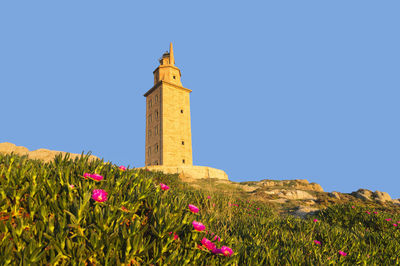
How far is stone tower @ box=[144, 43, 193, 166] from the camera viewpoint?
36438 mm

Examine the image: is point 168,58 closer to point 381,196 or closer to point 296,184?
point 296,184

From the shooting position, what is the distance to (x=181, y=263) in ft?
8.70

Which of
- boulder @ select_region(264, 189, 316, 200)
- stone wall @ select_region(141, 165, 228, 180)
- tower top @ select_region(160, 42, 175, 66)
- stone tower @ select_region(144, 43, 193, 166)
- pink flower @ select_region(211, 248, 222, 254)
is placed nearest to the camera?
pink flower @ select_region(211, 248, 222, 254)

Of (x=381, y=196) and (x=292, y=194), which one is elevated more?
(x=292, y=194)

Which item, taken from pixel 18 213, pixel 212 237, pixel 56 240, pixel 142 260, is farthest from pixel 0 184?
pixel 212 237

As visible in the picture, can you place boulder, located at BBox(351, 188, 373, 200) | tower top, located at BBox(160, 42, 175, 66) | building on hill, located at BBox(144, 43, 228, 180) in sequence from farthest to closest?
tower top, located at BBox(160, 42, 175, 66), building on hill, located at BBox(144, 43, 228, 180), boulder, located at BBox(351, 188, 373, 200)

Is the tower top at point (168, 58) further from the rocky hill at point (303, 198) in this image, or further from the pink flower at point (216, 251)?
the pink flower at point (216, 251)

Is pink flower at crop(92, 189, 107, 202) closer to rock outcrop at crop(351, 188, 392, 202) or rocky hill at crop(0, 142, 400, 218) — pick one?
rocky hill at crop(0, 142, 400, 218)

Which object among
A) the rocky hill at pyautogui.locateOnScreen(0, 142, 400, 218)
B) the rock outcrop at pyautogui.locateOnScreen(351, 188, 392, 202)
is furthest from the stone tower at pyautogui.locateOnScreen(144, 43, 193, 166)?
the rock outcrop at pyautogui.locateOnScreen(351, 188, 392, 202)

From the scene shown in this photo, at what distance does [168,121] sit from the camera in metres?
37.6

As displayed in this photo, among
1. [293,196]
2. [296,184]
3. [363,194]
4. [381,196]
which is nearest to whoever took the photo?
[293,196]

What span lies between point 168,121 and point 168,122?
162mm

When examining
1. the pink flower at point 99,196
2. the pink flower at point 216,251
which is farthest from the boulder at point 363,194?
the pink flower at point 99,196

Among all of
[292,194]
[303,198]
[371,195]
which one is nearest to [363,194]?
[371,195]
